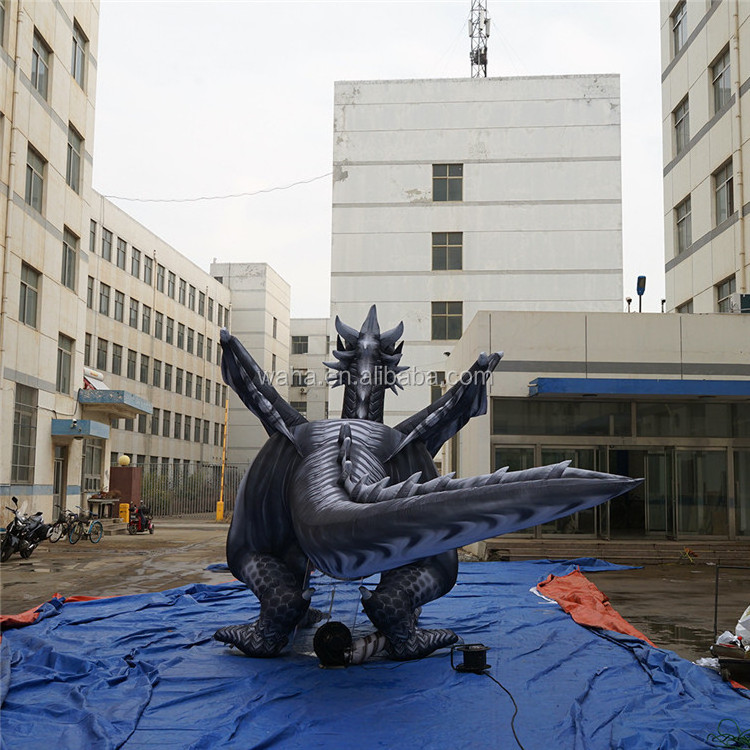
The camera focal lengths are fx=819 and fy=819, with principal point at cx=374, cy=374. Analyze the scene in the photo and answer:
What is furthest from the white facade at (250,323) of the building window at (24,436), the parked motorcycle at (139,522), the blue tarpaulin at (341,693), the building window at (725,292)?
the blue tarpaulin at (341,693)

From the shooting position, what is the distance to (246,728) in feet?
16.4

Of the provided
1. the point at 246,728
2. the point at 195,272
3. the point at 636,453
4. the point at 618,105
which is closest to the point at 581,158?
the point at 618,105

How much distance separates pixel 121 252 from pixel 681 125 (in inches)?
1008

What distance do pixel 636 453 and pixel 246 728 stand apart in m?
12.6

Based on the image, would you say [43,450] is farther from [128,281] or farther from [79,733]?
[128,281]

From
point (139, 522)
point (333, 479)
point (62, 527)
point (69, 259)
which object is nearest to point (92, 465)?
point (139, 522)

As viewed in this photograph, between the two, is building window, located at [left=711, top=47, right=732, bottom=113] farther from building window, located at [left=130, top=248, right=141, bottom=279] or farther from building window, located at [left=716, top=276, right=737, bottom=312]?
building window, located at [left=130, top=248, right=141, bottom=279]

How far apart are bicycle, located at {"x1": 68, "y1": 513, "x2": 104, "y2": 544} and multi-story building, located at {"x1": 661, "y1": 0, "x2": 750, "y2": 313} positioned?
1486 centimetres

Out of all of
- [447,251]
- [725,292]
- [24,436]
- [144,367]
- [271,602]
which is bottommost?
[271,602]

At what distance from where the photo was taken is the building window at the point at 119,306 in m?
38.2

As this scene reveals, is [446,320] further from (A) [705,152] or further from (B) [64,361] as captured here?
(B) [64,361]

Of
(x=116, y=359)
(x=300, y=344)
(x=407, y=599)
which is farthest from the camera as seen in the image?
(x=300, y=344)

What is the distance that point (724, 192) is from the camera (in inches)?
782

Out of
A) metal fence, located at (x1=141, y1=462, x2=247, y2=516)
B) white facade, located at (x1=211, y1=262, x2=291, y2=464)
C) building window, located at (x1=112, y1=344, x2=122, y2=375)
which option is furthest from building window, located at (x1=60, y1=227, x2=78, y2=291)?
white facade, located at (x1=211, y1=262, x2=291, y2=464)
